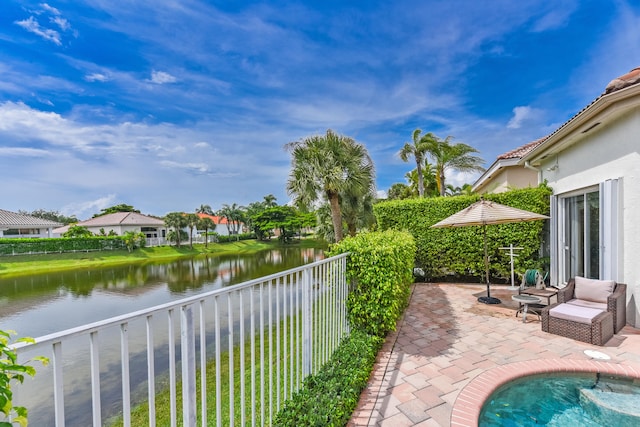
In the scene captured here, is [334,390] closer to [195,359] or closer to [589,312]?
[195,359]

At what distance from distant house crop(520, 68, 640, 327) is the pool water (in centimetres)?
275

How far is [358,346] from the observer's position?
13.2ft

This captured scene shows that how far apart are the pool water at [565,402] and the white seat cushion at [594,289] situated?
2.25 meters

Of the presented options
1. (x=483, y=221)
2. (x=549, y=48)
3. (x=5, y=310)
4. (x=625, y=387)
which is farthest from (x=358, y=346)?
(x=5, y=310)

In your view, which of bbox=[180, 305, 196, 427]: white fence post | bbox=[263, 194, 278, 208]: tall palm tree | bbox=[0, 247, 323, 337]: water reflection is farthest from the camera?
bbox=[263, 194, 278, 208]: tall palm tree

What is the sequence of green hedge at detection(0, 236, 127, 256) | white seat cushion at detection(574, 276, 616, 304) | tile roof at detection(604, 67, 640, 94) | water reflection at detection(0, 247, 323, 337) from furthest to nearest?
green hedge at detection(0, 236, 127, 256), water reflection at detection(0, 247, 323, 337), white seat cushion at detection(574, 276, 616, 304), tile roof at detection(604, 67, 640, 94)

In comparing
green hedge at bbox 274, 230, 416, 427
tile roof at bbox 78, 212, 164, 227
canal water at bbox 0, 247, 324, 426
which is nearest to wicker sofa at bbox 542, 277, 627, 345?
green hedge at bbox 274, 230, 416, 427

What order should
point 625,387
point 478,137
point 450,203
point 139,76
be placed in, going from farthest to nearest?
point 478,137, point 139,76, point 450,203, point 625,387

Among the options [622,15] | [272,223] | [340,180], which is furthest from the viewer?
[272,223]

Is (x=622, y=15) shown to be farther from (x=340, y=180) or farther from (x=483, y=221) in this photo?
(x=340, y=180)

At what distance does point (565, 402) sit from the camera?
3.40 meters

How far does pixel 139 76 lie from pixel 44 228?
40.8 m

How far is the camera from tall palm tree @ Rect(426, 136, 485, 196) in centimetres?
2031

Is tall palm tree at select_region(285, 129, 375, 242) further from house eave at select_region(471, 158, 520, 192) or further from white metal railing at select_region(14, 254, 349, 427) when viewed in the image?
white metal railing at select_region(14, 254, 349, 427)
